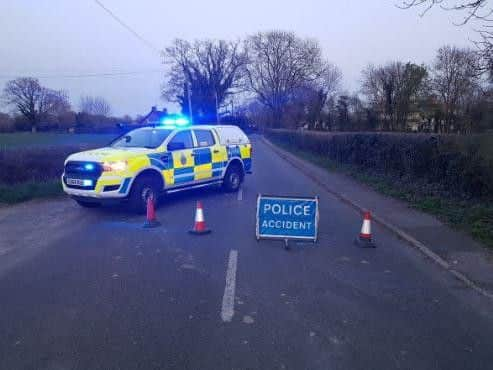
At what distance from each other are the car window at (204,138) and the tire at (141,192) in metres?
1.97

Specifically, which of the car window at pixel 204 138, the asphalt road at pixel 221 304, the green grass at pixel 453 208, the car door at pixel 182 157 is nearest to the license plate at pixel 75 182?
the asphalt road at pixel 221 304

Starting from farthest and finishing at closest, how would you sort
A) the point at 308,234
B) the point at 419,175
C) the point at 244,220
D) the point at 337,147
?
1. the point at 337,147
2. the point at 419,175
3. the point at 244,220
4. the point at 308,234

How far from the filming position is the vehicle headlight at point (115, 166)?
7602mm

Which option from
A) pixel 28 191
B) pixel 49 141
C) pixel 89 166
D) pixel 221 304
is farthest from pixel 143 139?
pixel 49 141

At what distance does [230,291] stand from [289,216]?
2026 millimetres

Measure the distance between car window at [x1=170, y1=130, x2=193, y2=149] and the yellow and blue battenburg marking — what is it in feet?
0.51

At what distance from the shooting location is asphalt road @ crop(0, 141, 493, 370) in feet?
10.3

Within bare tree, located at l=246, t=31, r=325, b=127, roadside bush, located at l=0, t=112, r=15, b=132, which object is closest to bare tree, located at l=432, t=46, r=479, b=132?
bare tree, located at l=246, t=31, r=325, b=127

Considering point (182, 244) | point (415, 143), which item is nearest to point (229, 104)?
point (415, 143)

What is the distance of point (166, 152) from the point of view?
869cm

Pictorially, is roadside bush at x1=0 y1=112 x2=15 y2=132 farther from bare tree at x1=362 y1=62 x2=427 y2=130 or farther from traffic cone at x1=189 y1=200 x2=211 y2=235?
traffic cone at x1=189 y1=200 x2=211 y2=235

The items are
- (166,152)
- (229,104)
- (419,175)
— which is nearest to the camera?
(166,152)

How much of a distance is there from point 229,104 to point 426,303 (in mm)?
67999

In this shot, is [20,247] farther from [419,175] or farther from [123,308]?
[419,175]
